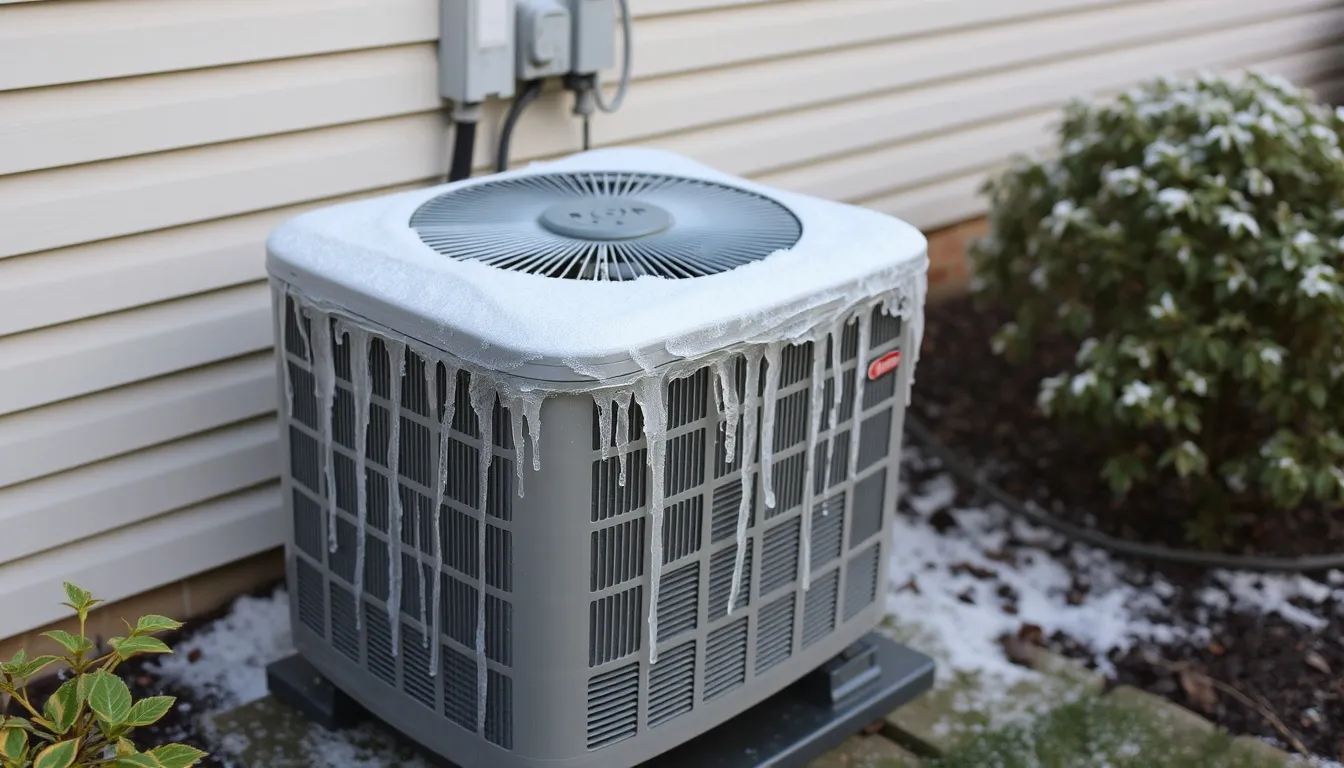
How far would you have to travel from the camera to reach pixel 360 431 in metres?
2.12

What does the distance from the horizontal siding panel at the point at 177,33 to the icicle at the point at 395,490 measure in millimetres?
771

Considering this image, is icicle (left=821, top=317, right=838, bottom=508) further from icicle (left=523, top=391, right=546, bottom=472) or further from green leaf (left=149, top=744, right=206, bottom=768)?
green leaf (left=149, top=744, right=206, bottom=768)

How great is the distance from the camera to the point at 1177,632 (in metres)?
2.99

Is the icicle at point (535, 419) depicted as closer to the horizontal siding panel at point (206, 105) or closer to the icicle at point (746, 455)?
the icicle at point (746, 455)

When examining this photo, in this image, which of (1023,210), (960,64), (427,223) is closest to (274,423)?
(427,223)

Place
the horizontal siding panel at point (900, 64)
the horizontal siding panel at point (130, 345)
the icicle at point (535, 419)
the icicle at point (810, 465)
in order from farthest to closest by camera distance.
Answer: the horizontal siding panel at point (900, 64) < the horizontal siding panel at point (130, 345) < the icicle at point (810, 465) < the icicle at point (535, 419)

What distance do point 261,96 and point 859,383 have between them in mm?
1211

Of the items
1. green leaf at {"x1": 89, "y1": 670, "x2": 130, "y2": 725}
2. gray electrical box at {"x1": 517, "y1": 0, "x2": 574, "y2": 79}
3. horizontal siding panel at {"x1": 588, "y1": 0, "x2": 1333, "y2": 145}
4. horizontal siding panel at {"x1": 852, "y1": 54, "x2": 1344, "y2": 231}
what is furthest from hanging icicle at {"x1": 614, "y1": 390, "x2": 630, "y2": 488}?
horizontal siding panel at {"x1": 852, "y1": 54, "x2": 1344, "y2": 231}

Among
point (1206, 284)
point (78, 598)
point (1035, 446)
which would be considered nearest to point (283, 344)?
point (78, 598)

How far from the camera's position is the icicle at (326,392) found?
2129 mm

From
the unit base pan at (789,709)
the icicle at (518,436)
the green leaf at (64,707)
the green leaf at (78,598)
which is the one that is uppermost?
the icicle at (518,436)

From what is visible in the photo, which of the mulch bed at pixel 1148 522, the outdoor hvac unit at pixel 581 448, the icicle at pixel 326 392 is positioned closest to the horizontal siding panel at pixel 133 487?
the outdoor hvac unit at pixel 581 448

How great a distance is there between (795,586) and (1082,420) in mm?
1278

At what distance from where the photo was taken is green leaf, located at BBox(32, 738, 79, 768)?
1.63 metres
